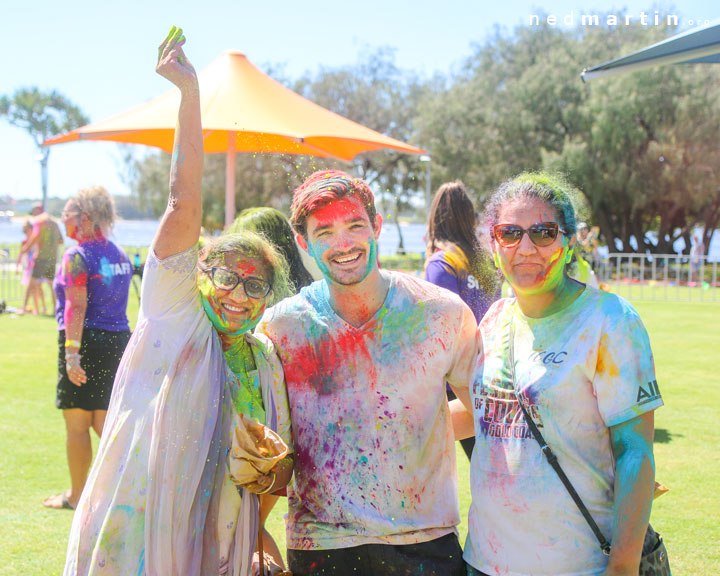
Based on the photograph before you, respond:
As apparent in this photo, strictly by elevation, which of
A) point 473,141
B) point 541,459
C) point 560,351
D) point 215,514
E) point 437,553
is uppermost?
point 473,141

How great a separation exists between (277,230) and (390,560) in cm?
176

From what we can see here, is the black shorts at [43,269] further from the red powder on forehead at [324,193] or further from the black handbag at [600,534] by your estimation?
the black handbag at [600,534]

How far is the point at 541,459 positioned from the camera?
1.93m

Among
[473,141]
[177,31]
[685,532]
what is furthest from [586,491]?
[473,141]

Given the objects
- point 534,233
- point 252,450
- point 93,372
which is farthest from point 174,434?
point 93,372

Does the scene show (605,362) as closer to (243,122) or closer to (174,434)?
(174,434)

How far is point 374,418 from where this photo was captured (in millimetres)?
2277

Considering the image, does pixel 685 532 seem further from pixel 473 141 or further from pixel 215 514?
pixel 473 141

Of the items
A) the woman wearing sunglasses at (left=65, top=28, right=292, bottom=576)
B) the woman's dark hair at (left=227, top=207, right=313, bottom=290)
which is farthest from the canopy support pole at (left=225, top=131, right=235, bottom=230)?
the woman wearing sunglasses at (left=65, top=28, right=292, bottom=576)

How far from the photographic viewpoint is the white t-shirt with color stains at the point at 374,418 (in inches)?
88.0

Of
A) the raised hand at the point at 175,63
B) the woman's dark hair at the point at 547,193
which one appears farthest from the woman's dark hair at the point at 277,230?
the woman's dark hair at the point at 547,193

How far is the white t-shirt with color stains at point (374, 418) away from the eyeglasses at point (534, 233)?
39cm

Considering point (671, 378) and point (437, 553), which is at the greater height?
point (437, 553)

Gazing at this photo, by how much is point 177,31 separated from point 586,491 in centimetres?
174
